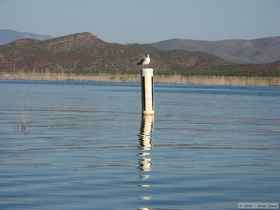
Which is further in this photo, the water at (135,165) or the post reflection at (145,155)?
the post reflection at (145,155)

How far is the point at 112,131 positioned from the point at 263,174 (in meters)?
13.4

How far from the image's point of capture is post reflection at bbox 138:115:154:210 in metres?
17.0

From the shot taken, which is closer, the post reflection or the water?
the water

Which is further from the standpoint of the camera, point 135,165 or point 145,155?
point 145,155

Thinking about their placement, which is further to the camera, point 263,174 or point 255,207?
point 263,174

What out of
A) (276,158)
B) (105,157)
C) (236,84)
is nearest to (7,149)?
(105,157)

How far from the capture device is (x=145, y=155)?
74.5 feet

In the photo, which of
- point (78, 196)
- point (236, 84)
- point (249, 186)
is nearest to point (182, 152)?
point (249, 186)

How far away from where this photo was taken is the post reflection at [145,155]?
17.0 metres

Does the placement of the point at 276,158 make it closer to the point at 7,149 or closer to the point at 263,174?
the point at 263,174

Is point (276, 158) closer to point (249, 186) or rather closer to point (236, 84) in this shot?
point (249, 186)

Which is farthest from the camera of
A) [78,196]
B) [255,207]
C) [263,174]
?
[263,174]

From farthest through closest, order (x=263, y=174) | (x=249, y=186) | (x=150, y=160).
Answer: (x=150, y=160)
(x=263, y=174)
(x=249, y=186)

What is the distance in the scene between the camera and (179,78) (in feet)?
554
